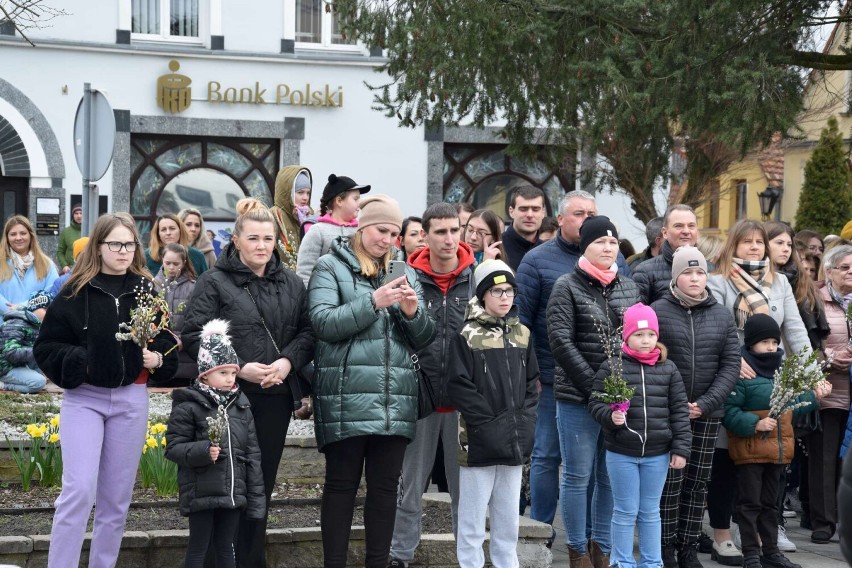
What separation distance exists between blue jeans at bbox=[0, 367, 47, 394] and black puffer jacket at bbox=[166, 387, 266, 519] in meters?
5.38

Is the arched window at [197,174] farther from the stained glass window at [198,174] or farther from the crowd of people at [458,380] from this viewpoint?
the crowd of people at [458,380]

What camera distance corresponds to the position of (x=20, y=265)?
38.8 ft

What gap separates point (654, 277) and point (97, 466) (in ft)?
12.4

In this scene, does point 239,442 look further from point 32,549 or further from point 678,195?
point 678,195

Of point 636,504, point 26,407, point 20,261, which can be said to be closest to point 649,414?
point 636,504

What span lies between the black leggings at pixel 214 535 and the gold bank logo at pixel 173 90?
52.3 feet

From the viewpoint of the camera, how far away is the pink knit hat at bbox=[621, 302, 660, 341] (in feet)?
24.9

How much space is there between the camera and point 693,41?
39.2 ft

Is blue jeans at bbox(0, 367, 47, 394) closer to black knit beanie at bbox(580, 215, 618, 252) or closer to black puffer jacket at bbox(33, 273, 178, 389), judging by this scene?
black puffer jacket at bbox(33, 273, 178, 389)

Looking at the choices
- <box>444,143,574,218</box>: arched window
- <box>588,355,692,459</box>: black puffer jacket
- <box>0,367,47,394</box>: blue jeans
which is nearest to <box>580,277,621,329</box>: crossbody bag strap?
<box>588,355,692,459</box>: black puffer jacket

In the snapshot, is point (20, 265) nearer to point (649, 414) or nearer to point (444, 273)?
point (444, 273)

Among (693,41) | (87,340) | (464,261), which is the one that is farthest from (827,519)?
(87,340)

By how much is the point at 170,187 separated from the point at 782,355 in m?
15.4

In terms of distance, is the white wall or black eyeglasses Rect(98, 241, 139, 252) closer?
black eyeglasses Rect(98, 241, 139, 252)
